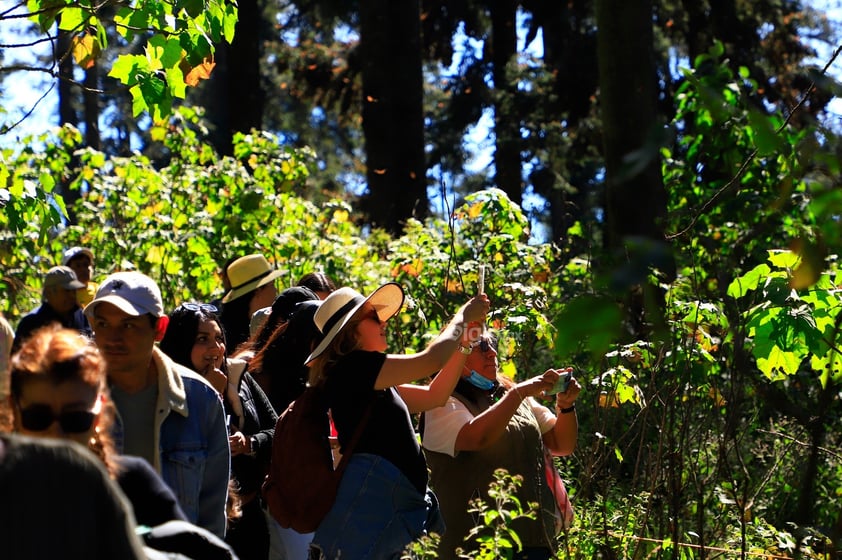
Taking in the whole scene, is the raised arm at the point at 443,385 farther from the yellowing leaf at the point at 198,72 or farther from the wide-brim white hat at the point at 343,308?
the yellowing leaf at the point at 198,72

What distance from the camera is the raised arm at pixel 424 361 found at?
4.21 m

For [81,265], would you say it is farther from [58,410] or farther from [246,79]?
[246,79]

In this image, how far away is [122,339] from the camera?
155 inches

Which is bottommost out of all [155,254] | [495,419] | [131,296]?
[495,419]

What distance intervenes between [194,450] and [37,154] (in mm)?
8368

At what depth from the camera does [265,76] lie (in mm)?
36312

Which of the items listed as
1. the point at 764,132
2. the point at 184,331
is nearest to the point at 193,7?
the point at 184,331

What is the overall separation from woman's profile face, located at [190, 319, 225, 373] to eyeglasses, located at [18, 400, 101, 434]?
2.10 meters

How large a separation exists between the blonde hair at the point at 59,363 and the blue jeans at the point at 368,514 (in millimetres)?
1501

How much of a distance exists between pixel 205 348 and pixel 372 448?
94 centimetres

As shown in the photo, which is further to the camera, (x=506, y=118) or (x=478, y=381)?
(x=506, y=118)

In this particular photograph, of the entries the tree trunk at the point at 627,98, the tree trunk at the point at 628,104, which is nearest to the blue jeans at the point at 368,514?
the tree trunk at the point at 628,104

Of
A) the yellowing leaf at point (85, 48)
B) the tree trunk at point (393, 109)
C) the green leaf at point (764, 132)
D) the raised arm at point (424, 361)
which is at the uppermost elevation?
the tree trunk at point (393, 109)

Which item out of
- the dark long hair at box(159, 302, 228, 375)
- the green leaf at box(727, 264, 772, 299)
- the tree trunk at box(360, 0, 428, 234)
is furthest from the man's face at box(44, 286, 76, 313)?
A: the tree trunk at box(360, 0, 428, 234)
